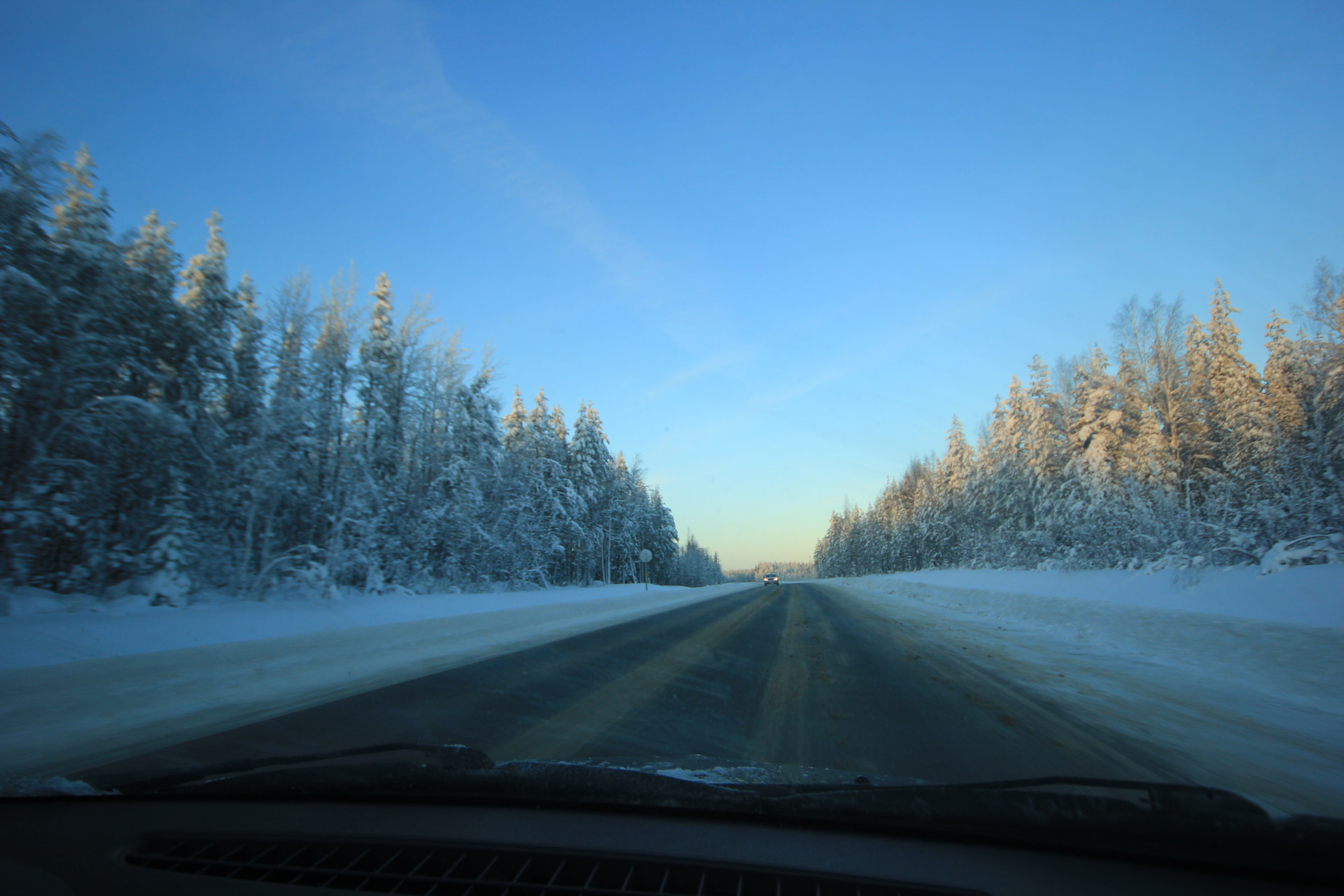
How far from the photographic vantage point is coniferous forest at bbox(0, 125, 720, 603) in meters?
11.1

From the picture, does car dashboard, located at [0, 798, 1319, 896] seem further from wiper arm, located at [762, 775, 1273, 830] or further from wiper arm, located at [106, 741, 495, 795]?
wiper arm, located at [106, 741, 495, 795]

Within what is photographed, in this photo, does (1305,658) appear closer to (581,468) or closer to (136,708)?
(136,708)

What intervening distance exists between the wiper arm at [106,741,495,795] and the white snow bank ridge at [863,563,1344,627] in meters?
13.3

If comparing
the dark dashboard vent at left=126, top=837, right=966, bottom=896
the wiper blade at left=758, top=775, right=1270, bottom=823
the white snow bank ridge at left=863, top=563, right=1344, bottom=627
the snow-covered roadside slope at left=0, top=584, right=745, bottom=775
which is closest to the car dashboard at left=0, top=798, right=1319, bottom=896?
the dark dashboard vent at left=126, top=837, right=966, bottom=896

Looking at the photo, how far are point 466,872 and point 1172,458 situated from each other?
3391 cm

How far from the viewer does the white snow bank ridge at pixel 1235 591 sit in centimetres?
1087

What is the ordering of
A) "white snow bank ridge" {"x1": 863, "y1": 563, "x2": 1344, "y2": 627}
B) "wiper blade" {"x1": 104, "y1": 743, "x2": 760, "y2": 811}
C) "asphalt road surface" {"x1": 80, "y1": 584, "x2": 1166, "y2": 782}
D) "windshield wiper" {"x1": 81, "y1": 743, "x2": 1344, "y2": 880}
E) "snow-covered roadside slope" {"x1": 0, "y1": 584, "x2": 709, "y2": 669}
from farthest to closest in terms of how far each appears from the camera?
"white snow bank ridge" {"x1": 863, "y1": 563, "x2": 1344, "y2": 627}
"snow-covered roadside slope" {"x1": 0, "y1": 584, "x2": 709, "y2": 669}
"asphalt road surface" {"x1": 80, "y1": 584, "x2": 1166, "y2": 782}
"wiper blade" {"x1": 104, "y1": 743, "x2": 760, "y2": 811}
"windshield wiper" {"x1": 81, "y1": 743, "x2": 1344, "y2": 880}

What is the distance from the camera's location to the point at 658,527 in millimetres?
73125

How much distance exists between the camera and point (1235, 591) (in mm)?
13477

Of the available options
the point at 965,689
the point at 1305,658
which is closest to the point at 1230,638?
the point at 1305,658

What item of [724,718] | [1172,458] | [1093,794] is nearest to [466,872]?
[1093,794]

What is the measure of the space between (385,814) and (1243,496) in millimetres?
25557

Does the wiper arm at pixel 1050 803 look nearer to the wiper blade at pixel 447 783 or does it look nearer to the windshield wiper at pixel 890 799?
the windshield wiper at pixel 890 799

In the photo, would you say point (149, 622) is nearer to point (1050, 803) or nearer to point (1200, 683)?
point (1050, 803)
